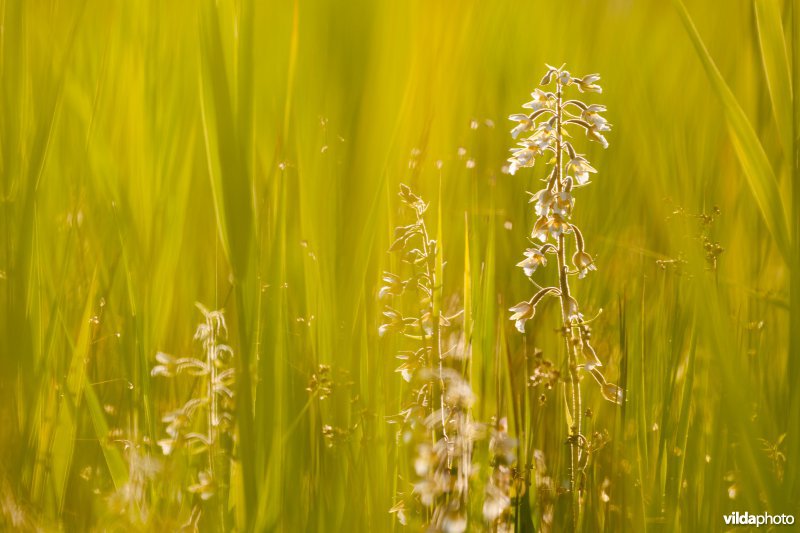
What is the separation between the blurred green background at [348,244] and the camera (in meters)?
1.18

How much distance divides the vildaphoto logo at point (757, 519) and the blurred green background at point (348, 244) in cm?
2

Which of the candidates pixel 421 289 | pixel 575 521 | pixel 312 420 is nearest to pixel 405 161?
pixel 421 289

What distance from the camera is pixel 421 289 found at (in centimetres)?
127

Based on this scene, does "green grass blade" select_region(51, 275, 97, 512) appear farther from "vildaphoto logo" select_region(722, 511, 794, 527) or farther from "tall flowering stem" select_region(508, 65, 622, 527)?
"vildaphoto logo" select_region(722, 511, 794, 527)

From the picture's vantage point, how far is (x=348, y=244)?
1.32 meters

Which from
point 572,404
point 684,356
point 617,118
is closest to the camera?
point 572,404

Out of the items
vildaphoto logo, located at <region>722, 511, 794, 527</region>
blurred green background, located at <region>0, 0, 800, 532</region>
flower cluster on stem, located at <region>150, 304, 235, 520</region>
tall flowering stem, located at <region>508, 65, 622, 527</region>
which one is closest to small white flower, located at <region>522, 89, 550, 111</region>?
tall flowering stem, located at <region>508, 65, 622, 527</region>

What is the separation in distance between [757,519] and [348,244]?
0.77m

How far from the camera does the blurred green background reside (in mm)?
1176

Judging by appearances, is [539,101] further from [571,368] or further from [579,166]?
[571,368]

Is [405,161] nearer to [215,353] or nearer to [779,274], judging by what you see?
[215,353]

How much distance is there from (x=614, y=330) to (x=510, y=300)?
0.20 m

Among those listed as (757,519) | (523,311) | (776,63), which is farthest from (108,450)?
(776,63)

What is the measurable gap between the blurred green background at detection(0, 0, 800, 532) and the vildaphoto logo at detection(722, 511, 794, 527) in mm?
17
